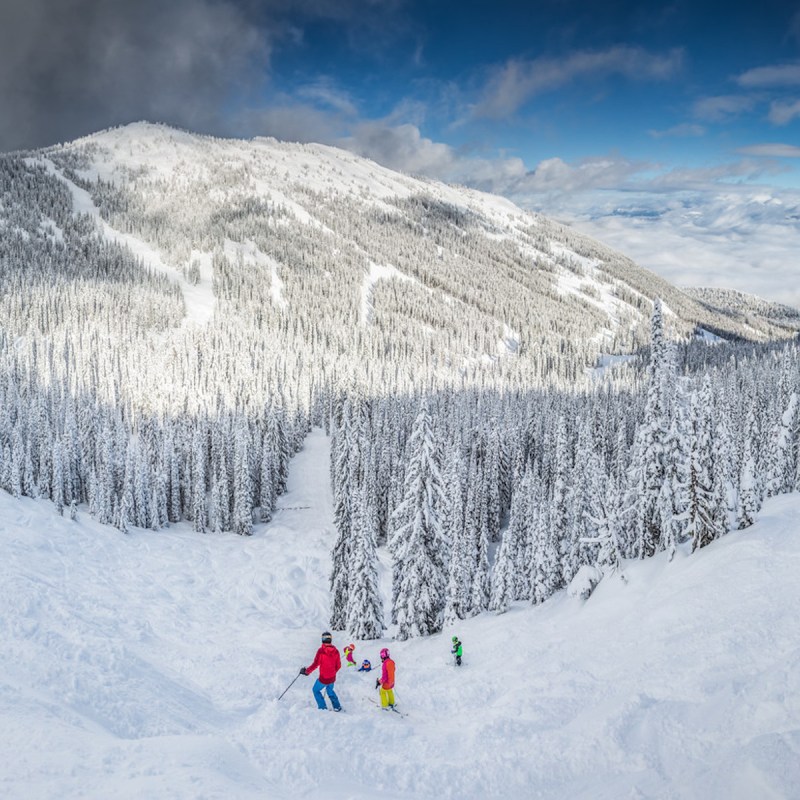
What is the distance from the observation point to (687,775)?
8.75 m

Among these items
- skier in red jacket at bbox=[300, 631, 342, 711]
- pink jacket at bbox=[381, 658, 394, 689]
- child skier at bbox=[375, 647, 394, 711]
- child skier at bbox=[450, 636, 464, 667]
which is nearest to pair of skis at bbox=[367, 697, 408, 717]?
child skier at bbox=[375, 647, 394, 711]

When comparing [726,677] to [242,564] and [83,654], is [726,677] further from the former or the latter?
[242,564]

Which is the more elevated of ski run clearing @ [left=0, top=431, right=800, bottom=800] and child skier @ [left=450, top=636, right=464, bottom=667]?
ski run clearing @ [left=0, top=431, right=800, bottom=800]

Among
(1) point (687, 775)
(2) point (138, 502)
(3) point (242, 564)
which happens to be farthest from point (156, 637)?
(2) point (138, 502)

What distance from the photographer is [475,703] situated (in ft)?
48.1

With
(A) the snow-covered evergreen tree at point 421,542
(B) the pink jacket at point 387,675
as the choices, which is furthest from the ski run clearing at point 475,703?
(A) the snow-covered evergreen tree at point 421,542

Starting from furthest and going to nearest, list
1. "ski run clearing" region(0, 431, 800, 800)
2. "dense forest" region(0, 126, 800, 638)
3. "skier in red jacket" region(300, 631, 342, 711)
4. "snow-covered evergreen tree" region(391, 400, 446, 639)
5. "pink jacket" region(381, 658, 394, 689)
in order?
A: 1. "snow-covered evergreen tree" region(391, 400, 446, 639)
2. "dense forest" region(0, 126, 800, 638)
3. "pink jacket" region(381, 658, 394, 689)
4. "skier in red jacket" region(300, 631, 342, 711)
5. "ski run clearing" region(0, 431, 800, 800)

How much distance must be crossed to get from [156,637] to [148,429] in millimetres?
77903

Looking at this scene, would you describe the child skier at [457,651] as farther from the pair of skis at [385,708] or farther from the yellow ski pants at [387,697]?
the yellow ski pants at [387,697]

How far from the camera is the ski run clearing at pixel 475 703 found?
9.10m

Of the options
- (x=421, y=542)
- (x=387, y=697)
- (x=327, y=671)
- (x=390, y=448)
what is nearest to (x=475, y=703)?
(x=387, y=697)

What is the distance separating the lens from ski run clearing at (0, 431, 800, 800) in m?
9.10

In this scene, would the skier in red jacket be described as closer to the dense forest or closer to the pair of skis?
the pair of skis

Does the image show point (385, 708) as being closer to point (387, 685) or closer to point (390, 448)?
point (387, 685)
